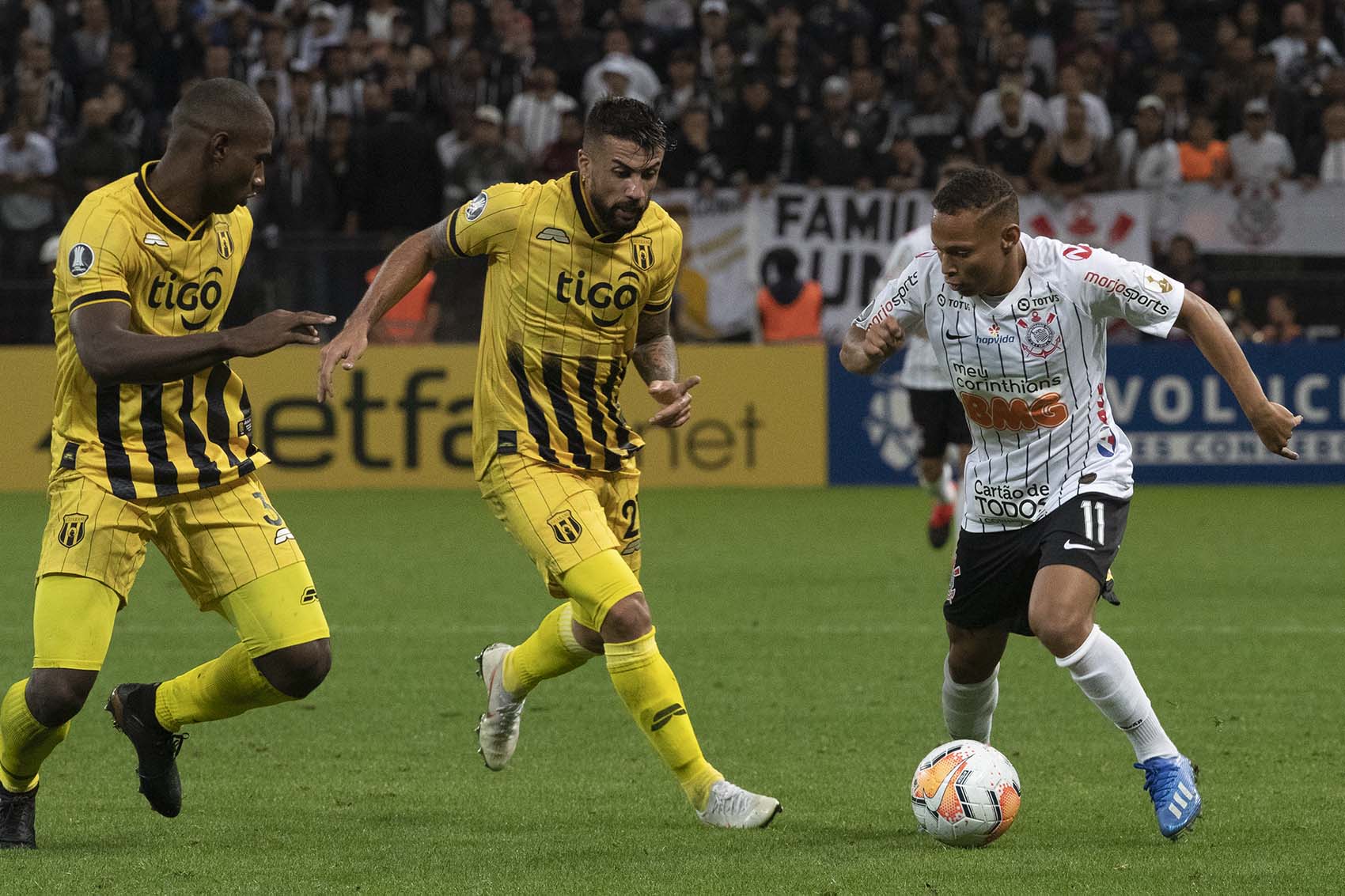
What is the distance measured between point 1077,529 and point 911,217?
11957mm

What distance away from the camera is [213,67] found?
1816 centimetres

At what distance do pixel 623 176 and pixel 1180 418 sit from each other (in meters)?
12.0

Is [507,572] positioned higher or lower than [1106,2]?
lower

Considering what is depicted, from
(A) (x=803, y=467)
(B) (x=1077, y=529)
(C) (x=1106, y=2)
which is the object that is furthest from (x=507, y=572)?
(C) (x=1106, y=2)

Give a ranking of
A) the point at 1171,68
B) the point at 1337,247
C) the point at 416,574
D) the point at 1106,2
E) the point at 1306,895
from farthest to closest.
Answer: the point at 1106,2, the point at 1171,68, the point at 1337,247, the point at 416,574, the point at 1306,895

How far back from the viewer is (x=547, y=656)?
6.72 m

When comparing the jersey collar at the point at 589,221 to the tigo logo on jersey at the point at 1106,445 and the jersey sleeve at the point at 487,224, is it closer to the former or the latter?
the jersey sleeve at the point at 487,224

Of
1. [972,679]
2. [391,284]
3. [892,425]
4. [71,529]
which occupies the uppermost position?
[391,284]

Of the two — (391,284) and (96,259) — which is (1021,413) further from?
(96,259)

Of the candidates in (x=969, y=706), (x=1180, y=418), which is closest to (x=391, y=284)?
(x=969, y=706)

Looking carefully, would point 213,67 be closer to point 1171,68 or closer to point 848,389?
point 848,389

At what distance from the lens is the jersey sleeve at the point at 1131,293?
5605mm

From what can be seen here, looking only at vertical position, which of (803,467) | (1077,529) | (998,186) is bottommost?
(803,467)

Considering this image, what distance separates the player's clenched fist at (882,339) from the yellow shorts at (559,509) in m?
0.98
